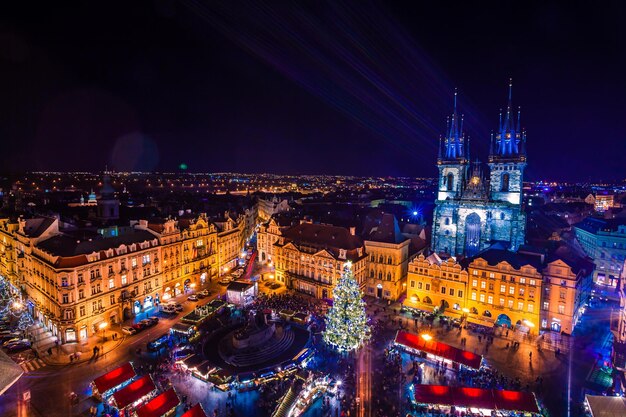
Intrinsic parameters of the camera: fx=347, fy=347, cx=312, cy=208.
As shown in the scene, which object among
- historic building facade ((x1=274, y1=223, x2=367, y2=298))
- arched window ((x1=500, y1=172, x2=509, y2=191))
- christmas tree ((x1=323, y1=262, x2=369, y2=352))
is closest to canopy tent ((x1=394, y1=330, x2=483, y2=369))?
christmas tree ((x1=323, y1=262, x2=369, y2=352))

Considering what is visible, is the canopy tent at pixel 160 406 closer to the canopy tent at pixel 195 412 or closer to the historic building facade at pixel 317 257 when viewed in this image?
the canopy tent at pixel 195 412

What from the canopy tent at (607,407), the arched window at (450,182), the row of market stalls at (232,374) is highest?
the arched window at (450,182)

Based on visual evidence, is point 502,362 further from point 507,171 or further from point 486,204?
point 507,171

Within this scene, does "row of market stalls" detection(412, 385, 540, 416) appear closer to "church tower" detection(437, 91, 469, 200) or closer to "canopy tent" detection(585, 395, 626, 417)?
"canopy tent" detection(585, 395, 626, 417)

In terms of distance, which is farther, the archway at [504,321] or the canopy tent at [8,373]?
the archway at [504,321]

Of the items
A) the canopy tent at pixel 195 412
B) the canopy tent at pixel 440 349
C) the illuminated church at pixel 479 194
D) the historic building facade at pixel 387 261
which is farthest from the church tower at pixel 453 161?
the canopy tent at pixel 195 412

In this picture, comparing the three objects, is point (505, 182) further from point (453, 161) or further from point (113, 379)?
point (113, 379)

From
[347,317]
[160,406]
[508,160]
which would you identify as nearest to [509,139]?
[508,160]
